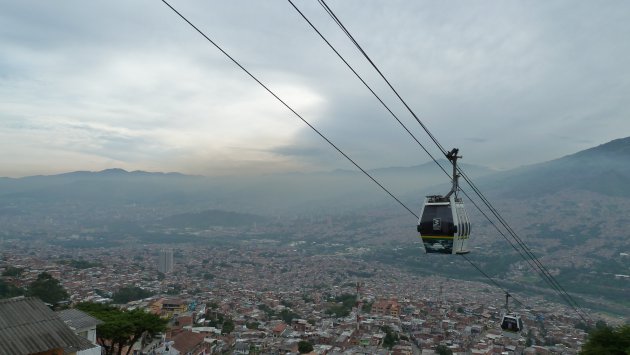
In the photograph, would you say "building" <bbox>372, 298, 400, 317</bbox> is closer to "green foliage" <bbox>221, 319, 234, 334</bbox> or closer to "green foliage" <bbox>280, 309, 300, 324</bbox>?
"green foliage" <bbox>280, 309, 300, 324</bbox>

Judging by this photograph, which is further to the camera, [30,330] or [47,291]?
[47,291]

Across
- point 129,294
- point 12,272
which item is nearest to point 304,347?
point 129,294

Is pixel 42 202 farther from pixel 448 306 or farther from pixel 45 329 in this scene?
pixel 45 329

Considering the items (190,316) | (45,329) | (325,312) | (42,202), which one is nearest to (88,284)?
(190,316)

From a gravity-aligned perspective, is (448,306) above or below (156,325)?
below

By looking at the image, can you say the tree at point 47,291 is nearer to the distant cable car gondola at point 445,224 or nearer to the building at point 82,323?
the building at point 82,323

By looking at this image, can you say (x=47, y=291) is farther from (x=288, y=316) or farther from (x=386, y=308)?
(x=386, y=308)

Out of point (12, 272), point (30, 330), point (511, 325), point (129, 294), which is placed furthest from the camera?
point (129, 294)
